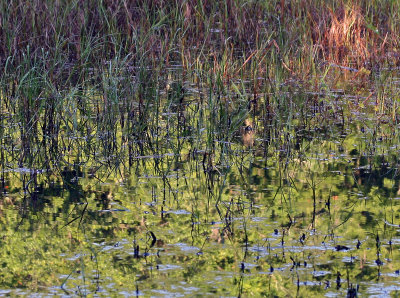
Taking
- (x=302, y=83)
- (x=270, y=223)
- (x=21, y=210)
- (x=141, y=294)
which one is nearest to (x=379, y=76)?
(x=302, y=83)

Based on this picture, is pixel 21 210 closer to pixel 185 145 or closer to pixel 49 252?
pixel 49 252

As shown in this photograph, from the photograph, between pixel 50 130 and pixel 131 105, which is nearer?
pixel 50 130

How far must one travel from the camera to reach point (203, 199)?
5051mm

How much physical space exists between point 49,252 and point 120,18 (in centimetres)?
573

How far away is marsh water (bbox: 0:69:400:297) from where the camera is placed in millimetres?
3943

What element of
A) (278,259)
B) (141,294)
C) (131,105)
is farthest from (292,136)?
(141,294)

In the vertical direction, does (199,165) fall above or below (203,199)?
above

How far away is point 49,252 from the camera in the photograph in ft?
13.9

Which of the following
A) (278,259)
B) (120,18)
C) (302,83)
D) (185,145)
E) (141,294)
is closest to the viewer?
(141,294)

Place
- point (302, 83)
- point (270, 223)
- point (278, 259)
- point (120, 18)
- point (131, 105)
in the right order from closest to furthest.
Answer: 1. point (278, 259)
2. point (270, 223)
3. point (131, 105)
4. point (302, 83)
5. point (120, 18)

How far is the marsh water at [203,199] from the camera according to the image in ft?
12.9

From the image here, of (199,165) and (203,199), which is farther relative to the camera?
(199,165)

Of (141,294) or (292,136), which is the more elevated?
(292,136)

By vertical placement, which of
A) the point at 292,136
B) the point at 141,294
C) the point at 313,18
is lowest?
the point at 141,294
